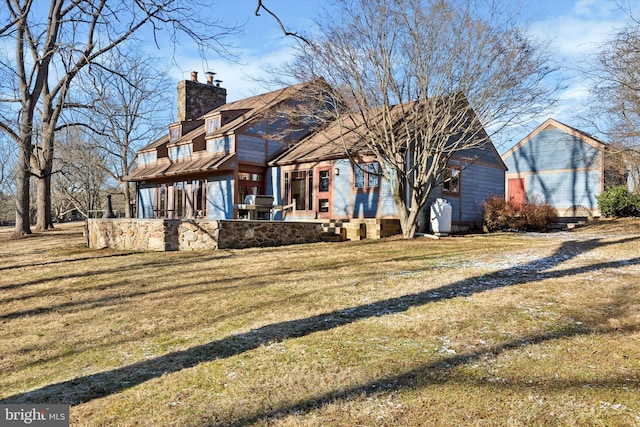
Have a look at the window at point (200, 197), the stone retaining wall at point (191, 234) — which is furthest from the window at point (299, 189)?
the stone retaining wall at point (191, 234)

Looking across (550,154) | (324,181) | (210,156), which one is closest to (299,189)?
(324,181)

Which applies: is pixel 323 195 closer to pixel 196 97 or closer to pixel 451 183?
pixel 451 183

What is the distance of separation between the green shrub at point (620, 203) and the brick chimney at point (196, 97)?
806 inches

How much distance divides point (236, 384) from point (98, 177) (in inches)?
1611

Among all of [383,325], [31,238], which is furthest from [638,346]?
[31,238]

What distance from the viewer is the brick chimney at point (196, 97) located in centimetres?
2594

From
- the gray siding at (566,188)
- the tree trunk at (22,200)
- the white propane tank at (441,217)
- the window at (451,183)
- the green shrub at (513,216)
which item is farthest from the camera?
the gray siding at (566,188)

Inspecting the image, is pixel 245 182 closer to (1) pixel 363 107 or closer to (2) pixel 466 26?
(1) pixel 363 107

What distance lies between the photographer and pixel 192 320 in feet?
18.8

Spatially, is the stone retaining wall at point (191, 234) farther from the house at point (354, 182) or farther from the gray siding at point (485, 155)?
the gray siding at point (485, 155)

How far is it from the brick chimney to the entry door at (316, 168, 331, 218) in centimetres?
1158

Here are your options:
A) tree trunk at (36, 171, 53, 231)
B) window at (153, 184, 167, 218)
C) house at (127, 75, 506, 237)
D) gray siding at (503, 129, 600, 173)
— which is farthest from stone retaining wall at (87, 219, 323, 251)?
gray siding at (503, 129, 600, 173)

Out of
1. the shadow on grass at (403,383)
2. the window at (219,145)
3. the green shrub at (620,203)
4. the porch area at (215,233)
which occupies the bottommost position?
the shadow on grass at (403,383)

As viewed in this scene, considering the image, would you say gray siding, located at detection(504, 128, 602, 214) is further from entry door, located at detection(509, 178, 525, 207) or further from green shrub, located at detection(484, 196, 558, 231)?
green shrub, located at detection(484, 196, 558, 231)
